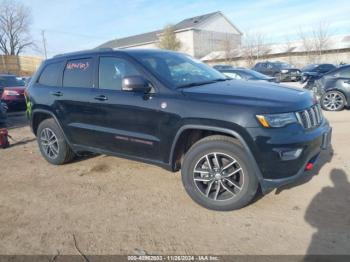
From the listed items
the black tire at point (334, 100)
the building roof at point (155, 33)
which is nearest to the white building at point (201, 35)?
the building roof at point (155, 33)

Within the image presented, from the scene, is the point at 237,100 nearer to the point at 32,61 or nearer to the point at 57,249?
the point at 57,249

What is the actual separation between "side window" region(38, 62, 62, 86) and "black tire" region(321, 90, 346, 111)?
7.72m

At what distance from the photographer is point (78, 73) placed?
4766 mm

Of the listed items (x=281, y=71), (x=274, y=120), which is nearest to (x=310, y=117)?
(x=274, y=120)

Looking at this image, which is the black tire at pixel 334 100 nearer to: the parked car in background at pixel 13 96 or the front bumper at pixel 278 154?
the front bumper at pixel 278 154

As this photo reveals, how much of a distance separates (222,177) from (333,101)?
731 cm

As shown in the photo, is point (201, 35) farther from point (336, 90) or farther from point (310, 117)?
point (310, 117)

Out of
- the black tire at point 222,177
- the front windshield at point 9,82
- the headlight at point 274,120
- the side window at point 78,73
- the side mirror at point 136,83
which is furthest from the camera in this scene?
the front windshield at point 9,82

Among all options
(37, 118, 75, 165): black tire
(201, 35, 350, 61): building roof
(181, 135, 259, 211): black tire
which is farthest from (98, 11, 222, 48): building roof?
(181, 135, 259, 211): black tire

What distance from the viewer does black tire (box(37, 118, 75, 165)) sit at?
17.1 ft

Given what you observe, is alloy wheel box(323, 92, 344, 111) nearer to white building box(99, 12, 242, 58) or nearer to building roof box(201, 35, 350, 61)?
building roof box(201, 35, 350, 61)

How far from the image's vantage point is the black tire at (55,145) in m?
5.21

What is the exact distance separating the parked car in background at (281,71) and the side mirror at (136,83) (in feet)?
64.7

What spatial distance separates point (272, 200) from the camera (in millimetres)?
3785
